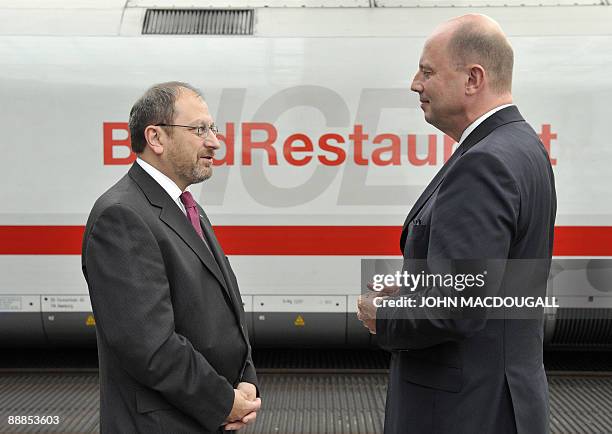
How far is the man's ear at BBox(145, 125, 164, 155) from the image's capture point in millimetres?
1864

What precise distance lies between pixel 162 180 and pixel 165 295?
15.5 inches

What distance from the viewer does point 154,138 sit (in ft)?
6.14

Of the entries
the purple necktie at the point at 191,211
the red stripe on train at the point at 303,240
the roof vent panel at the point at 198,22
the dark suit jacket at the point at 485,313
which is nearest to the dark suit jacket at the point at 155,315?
the purple necktie at the point at 191,211

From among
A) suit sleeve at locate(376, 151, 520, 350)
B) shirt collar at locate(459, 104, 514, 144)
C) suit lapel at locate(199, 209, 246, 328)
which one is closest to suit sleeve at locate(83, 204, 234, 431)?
suit lapel at locate(199, 209, 246, 328)

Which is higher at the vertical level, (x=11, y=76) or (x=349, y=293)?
(x=11, y=76)

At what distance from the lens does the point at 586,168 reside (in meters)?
4.62

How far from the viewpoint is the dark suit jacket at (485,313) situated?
62.3 inches

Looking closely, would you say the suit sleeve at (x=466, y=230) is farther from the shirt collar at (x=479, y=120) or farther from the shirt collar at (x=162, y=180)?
the shirt collar at (x=162, y=180)

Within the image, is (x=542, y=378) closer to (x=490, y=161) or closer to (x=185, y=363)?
(x=490, y=161)

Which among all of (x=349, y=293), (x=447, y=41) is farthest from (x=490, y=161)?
(x=349, y=293)

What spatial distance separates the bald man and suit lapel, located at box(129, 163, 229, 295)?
0.49 metres

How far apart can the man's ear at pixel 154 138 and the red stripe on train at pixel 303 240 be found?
277 centimetres

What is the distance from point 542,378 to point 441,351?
0.32 meters

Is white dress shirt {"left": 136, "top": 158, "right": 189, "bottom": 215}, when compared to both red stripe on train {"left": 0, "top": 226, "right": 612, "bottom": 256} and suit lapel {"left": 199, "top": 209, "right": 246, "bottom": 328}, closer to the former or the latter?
suit lapel {"left": 199, "top": 209, "right": 246, "bottom": 328}
